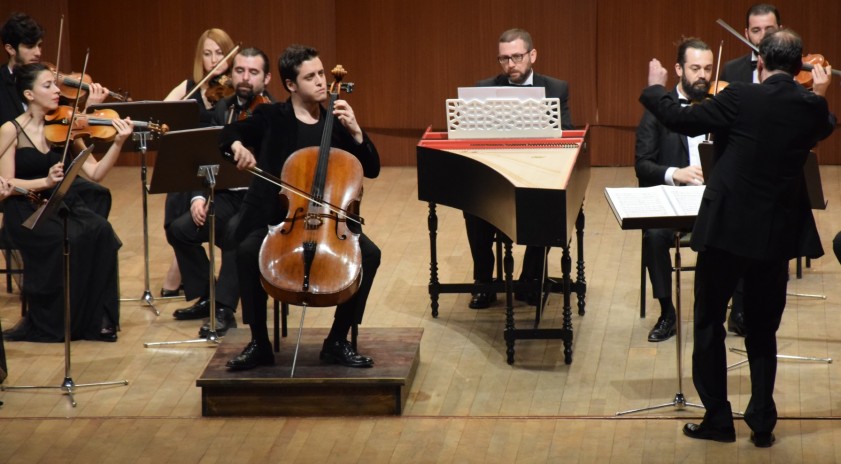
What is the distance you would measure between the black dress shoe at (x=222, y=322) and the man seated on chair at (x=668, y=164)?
176 centimetres

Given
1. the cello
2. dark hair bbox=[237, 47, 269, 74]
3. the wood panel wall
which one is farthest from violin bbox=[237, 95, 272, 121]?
the wood panel wall

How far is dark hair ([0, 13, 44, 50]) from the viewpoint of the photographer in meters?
6.16

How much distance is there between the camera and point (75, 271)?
5.25m

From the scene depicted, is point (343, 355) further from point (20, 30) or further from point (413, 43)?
point (413, 43)

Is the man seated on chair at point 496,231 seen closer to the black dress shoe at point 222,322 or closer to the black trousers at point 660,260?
the black trousers at point 660,260

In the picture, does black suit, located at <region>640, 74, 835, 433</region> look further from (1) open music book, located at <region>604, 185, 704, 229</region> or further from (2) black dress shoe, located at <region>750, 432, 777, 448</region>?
(1) open music book, located at <region>604, 185, 704, 229</region>

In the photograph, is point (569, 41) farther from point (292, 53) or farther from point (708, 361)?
Result: point (708, 361)

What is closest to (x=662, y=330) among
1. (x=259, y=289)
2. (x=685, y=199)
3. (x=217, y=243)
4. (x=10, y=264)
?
(x=685, y=199)

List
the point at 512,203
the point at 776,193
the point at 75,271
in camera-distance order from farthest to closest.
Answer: the point at 75,271
the point at 512,203
the point at 776,193

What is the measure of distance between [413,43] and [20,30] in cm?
302

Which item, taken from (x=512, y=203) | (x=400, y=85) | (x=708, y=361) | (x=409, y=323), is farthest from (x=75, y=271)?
(x=400, y=85)

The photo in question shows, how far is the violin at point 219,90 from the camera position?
589cm

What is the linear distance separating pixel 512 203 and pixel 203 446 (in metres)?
1.37

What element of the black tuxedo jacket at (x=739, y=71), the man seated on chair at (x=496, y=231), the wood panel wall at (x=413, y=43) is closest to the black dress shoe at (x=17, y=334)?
the man seated on chair at (x=496, y=231)
